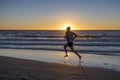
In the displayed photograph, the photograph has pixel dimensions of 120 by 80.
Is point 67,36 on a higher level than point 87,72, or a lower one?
higher

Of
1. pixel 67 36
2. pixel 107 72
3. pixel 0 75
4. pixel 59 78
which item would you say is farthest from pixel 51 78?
pixel 67 36

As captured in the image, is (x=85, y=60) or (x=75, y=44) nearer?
(x=85, y=60)

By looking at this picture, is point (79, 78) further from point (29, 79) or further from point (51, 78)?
point (29, 79)

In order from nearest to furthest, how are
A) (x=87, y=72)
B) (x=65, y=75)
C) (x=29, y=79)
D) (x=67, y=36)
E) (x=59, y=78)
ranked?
1. (x=29, y=79)
2. (x=59, y=78)
3. (x=65, y=75)
4. (x=87, y=72)
5. (x=67, y=36)

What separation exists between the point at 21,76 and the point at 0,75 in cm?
64

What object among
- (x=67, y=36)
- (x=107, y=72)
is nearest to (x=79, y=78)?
(x=107, y=72)

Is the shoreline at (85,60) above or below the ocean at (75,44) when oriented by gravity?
above

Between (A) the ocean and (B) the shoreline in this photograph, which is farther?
(A) the ocean

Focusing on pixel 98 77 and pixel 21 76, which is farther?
pixel 98 77

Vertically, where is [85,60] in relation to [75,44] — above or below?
above

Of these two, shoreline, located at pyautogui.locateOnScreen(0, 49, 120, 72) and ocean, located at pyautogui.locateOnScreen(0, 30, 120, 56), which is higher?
shoreline, located at pyautogui.locateOnScreen(0, 49, 120, 72)

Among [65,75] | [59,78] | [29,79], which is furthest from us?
[65,75]

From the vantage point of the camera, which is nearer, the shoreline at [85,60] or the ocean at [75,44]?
the shoreline at [85,60]

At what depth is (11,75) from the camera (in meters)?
9.39
